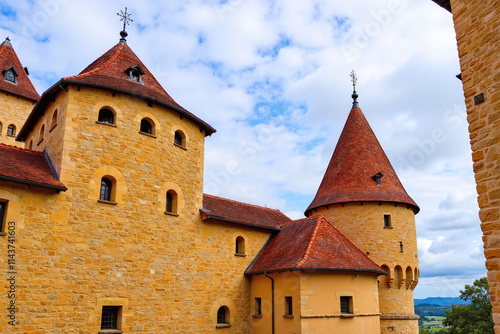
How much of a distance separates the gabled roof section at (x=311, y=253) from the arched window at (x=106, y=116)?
858 centimetres

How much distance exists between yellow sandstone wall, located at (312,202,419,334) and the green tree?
15.7 m

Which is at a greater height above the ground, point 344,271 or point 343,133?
point 343,133

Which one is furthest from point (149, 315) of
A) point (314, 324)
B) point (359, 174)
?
point (359, 174)

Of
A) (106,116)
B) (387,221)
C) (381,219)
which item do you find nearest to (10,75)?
(106,116)

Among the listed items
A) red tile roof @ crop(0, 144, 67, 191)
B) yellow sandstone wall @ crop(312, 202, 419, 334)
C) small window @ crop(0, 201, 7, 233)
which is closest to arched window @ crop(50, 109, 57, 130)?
red tile roof @ crop(0, 144, 67, 191)

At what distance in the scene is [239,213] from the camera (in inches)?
760

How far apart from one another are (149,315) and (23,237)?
196 inches

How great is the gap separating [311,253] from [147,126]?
27.2ft

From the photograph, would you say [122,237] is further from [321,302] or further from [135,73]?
[321,302]

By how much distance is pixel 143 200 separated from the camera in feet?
48.1

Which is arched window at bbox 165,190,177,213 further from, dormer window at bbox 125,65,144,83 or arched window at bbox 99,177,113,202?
dormer window at bbox 125,65,144,83

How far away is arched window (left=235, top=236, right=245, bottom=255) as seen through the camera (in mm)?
18266

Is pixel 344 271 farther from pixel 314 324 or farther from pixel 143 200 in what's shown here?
pixel 143 200

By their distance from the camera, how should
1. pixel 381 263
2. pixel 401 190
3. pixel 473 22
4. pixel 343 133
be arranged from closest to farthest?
1. pixel 473 22
2. pixel 381 263
3. pixel 401 190
4. pixel 343 133
